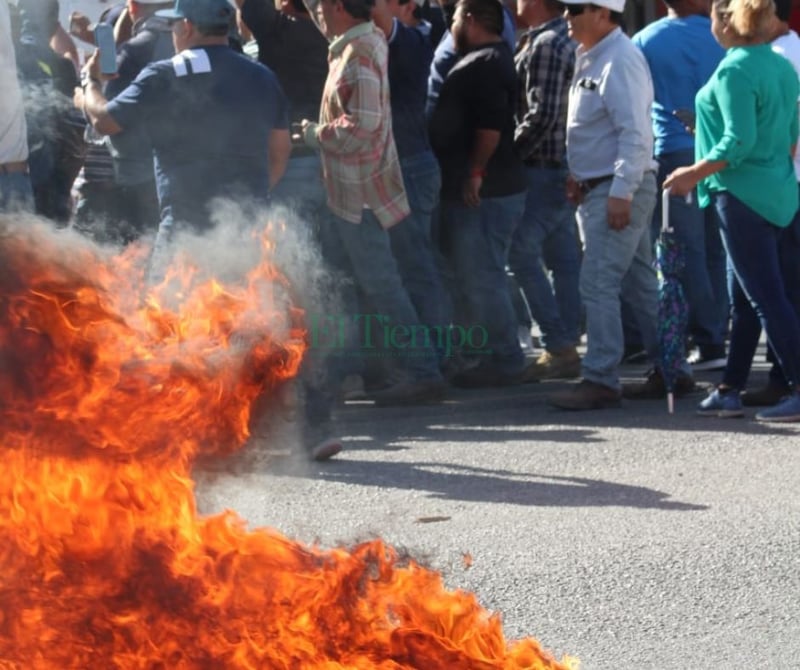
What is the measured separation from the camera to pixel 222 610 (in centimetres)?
338

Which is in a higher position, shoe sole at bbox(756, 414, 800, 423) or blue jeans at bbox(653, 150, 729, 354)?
blue jeans at bbox(653, 150, 729, 354)

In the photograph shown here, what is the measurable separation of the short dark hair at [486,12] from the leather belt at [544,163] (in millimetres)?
824

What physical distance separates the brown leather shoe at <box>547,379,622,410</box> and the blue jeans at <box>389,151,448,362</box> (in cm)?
101

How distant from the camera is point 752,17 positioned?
7.60 m

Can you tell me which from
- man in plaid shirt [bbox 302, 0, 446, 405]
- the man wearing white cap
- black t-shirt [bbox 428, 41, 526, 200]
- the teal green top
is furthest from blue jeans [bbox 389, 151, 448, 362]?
the teal green top

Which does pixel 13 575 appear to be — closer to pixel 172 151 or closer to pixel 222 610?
pixel 222 610

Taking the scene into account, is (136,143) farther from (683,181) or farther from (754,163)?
(754,163)

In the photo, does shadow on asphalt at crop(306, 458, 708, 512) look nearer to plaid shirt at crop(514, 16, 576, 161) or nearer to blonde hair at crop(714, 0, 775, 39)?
blonde hair at crop(714, 0, 775, 39)

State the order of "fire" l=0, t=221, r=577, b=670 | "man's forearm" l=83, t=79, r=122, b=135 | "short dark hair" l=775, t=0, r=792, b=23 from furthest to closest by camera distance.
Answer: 1. "short dark hair" l=775, t=0, r=792, b=23
2. "man's forearm" l=83, t=79, r=122, b=135
3. "fire" l=0, t=221, r=577, b=670

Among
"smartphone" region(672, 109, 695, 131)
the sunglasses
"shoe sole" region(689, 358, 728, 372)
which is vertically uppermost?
the sunglasses

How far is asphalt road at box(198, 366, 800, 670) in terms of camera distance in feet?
15.5

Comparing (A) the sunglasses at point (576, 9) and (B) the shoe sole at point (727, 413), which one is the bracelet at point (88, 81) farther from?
(B) the shoe sole at point (727, 413)

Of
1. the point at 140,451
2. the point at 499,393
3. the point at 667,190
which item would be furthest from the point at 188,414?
the point at 499,393

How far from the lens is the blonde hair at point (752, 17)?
7.59 meters
